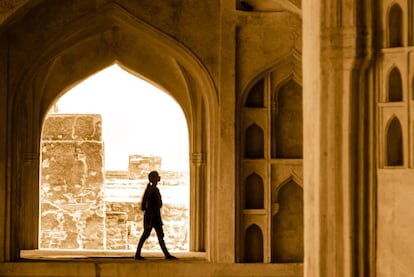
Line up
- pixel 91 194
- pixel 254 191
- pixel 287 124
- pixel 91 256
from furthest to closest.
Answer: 1. pixel 91 194
2. pixel 91 256
3. pixel 287 124
4. pixel 254 191

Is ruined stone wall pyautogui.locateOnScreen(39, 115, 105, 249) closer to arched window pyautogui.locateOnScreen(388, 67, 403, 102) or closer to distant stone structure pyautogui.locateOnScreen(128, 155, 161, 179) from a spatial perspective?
distant stone structure pyautogui.locateOnScreen(128, 155, 161, 179)

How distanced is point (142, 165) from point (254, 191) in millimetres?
10730

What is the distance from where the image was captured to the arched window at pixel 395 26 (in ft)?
15.6

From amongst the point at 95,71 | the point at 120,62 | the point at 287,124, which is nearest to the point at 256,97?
the point at 287,124

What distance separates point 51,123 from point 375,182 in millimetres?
15933

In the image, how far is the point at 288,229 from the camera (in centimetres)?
1198

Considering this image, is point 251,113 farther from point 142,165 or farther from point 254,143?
point 142,165

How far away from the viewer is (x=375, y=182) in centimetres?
485

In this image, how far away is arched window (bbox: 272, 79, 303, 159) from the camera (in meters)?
12.1

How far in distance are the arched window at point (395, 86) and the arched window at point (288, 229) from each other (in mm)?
7255

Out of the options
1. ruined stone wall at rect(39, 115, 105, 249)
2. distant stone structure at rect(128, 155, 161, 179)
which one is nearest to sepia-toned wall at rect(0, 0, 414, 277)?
ruined stone wall at rect(39, 115, 105, 249)

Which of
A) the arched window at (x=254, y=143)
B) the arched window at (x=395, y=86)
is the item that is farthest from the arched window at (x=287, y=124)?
the arched window at (x=395, y=86)

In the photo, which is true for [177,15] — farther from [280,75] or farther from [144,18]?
[280,75]

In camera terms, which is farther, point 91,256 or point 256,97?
point 91,256
